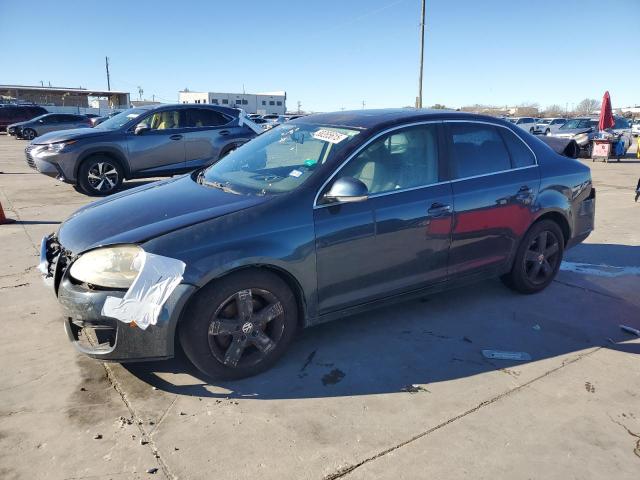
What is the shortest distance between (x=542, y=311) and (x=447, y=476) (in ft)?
7.93

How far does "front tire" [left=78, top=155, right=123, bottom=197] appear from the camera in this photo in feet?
29.9

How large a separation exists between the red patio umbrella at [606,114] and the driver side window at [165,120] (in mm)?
15158

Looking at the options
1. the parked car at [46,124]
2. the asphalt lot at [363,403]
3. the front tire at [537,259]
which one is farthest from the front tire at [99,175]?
the parked car at [46,124]

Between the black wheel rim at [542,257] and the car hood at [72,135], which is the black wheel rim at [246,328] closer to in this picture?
the black wheel rim at [542,257]

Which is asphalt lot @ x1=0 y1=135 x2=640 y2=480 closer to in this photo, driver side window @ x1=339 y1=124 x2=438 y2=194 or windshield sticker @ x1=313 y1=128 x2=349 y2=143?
driver side window @ x1=339 y1=124 x2=438 y2=194

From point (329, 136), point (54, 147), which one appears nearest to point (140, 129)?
point (54, 147)

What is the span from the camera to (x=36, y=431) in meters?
2.68

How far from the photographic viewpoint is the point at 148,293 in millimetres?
2771

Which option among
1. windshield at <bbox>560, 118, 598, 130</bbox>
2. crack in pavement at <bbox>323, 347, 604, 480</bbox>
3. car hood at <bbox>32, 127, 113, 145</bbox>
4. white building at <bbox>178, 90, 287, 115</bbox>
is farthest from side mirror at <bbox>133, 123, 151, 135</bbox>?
white building at <bbox>178, 90, 287, 115</bbox>

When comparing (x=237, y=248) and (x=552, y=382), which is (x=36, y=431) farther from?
(x=552, y=382)

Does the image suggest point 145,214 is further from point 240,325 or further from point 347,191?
point 347,191

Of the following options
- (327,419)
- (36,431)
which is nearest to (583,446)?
(327,419)

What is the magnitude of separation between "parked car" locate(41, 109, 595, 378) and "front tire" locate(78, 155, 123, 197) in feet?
18.9

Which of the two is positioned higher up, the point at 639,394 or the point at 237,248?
the point at 237,248
